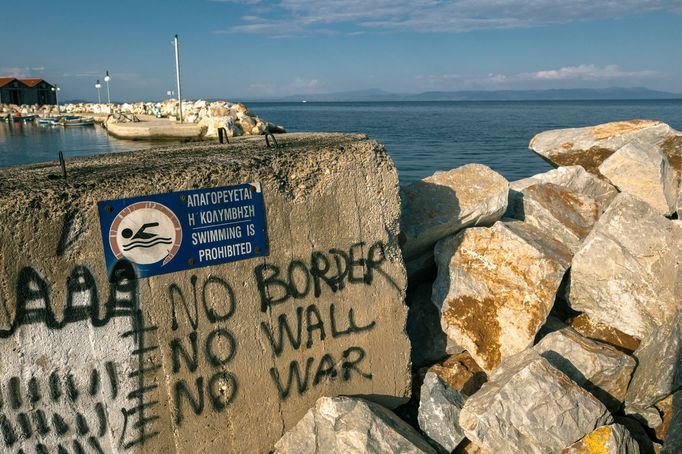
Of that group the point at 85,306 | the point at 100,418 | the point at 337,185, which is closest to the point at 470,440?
the point at 337,185

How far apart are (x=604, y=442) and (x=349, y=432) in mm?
1427

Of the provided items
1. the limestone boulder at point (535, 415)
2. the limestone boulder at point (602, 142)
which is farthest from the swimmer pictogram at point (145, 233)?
the limestone boulder at point (602, 142)

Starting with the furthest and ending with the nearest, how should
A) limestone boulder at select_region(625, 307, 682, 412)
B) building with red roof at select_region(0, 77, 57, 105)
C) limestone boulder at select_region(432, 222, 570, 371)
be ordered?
building with red roof at select_region(0, 77, 57, 105)
limestone boulder at select_region(432, 222, 570, 371)
limestone boulder at select_region(625, 307, 682, 412)

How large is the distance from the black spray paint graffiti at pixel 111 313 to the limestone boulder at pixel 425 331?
A: 2.07 metres

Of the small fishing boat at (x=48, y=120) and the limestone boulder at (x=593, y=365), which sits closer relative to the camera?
the limestone boulder at (x=593, y=365)

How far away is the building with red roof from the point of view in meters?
77.2

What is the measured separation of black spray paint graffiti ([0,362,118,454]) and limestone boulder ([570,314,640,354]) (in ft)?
11.0

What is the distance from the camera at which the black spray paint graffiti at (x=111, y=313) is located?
2.85 metres

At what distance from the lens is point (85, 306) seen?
118 inches

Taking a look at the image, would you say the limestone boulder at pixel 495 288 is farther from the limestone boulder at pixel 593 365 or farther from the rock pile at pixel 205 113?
the rock pile at pixel 205 113

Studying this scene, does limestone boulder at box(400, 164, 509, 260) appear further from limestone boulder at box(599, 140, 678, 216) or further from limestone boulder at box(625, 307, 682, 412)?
limestone boulder at box(599, 140, 678, 216)

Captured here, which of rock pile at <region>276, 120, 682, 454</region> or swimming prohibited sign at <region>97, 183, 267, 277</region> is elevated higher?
swimming prohibited sign at <region>97, 183, 267, 277</region>

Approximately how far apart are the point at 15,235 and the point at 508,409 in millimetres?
2782

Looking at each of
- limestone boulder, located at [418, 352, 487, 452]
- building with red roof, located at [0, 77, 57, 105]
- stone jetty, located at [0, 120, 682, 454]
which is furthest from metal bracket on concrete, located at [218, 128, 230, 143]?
building with red roof, located at [0, 77, 57, 105]
